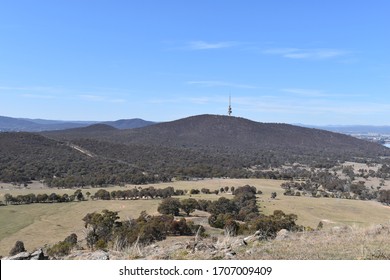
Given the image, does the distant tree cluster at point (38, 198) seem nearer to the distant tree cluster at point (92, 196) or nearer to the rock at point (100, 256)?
the distant tree cluster at point (92, 196)

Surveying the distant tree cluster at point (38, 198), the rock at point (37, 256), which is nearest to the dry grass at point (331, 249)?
the rock at point (37, 256)

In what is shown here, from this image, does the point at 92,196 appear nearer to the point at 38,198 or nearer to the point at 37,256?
the point at 38,198

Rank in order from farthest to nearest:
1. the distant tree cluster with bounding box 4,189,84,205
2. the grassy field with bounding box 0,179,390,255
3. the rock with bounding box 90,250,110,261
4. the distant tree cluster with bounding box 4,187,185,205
→ the distant tree cluster with bounding box 4,187,185,205 → the distant tree cluster with bounding box 4,189,84,205 → the grassy field with bounding box 0,179,390,255 → the rock with bounding box 90,250,110,261

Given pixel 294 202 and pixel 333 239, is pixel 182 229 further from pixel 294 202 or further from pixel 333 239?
pixel 294 202

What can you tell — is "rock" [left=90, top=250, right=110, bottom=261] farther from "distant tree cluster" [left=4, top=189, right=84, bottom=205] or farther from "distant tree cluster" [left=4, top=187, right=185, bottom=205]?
"distant tree cluster" [left=4, top=189, right=84, bottom=205]

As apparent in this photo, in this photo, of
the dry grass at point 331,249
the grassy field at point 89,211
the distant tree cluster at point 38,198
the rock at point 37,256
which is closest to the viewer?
the dry grass at point 331,249

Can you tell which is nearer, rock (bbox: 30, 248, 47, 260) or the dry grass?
the dry grass

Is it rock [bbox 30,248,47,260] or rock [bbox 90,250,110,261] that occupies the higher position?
rock [bbox 90,250,110,261]

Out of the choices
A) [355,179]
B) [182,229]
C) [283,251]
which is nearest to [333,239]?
[283,251]

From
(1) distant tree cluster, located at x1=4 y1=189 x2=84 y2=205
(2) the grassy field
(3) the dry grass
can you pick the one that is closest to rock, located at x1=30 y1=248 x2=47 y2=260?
(3) the dry grass

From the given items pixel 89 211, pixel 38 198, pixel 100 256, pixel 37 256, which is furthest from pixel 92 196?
pixel 100 256

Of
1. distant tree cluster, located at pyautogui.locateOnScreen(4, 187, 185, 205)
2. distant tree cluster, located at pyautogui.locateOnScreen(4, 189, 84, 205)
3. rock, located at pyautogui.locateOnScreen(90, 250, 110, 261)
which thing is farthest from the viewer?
distant tree cluster, located at pyautogui.locateOnScreen(4, 187, 185, 205)
